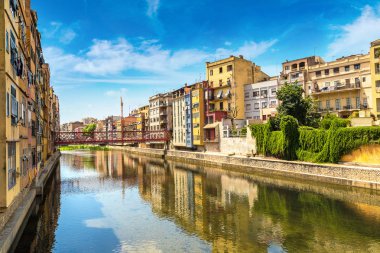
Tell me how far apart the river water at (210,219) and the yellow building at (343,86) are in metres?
24.8

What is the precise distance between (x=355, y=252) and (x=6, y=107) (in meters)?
21.1

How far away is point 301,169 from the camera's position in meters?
36.3

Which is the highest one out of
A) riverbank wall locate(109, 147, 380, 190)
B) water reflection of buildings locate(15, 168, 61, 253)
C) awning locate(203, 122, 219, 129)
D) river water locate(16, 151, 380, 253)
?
awning locate(203, 122, 219, 129)

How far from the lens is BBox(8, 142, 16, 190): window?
17.6 metres

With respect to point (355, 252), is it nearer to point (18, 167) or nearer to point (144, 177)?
point (18, 167)

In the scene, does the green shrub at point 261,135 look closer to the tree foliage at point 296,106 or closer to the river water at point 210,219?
the tree foliage at point 296,106

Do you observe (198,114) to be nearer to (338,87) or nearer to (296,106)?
(296,106)

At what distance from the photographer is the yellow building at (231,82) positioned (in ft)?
221

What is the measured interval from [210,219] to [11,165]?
47.2ft

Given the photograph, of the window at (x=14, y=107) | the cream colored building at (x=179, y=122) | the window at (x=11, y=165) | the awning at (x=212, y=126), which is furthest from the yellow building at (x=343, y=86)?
the window at (x=11, y=165)

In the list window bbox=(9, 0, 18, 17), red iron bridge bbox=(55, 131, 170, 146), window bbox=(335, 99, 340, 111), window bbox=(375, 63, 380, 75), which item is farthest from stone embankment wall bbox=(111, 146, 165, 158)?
window bbox=(9, 0, 18, 17)

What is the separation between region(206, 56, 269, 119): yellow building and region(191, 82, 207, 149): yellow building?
13.3ft

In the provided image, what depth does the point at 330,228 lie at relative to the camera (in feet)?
64.6

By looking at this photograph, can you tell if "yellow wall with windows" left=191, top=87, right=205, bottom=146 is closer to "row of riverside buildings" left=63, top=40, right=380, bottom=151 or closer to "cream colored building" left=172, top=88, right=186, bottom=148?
"row of riverside buildings" left=63, top=40, right=380, bottom=151
